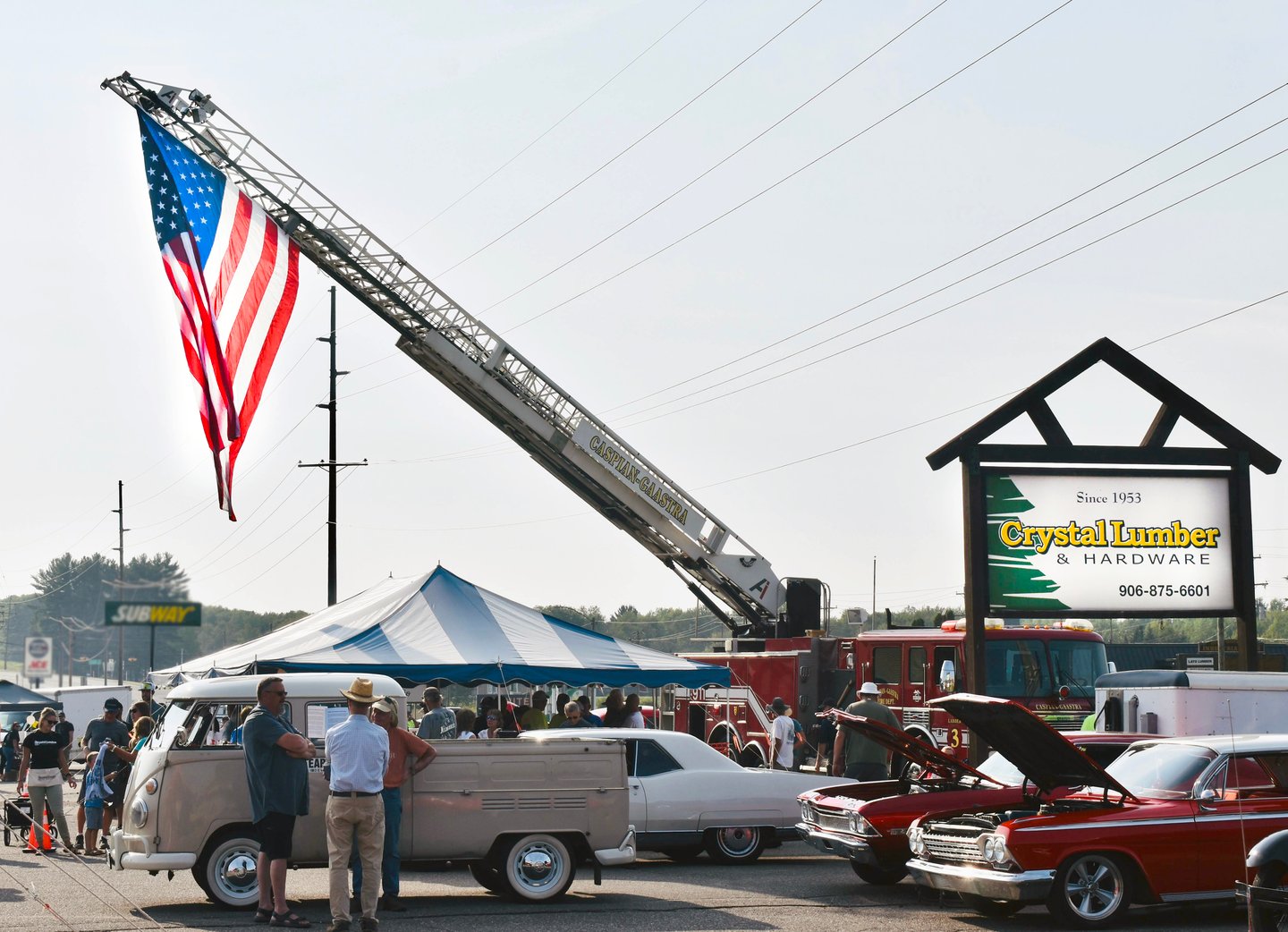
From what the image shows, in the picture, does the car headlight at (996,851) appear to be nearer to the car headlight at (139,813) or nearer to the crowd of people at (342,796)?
the crowd of people at (342,796)

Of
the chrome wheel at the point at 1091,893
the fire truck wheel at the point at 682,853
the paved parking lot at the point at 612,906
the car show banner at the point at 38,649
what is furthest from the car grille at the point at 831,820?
the car show banner at the point at 38,649

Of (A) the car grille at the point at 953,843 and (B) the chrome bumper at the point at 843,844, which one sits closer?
(A) the car grille at the point at 953,843

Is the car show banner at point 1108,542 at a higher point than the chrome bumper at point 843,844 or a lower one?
higher

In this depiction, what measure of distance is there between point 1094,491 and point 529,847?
9435 mm

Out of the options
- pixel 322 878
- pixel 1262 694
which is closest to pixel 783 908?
pixel 322 878

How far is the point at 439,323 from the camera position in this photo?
2577 cm

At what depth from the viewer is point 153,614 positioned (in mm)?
43125

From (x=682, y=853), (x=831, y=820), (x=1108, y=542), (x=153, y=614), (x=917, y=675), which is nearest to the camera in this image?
(x=831, y=820)

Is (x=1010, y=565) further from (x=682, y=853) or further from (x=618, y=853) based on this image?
(x=618, y=853)

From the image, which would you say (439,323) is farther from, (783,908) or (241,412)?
(783,908)

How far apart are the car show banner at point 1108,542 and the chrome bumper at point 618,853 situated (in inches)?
274

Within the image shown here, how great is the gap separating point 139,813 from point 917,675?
12.7m

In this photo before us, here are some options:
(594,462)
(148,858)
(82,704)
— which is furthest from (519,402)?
(82,704)

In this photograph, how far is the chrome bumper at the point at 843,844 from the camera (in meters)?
12.8
